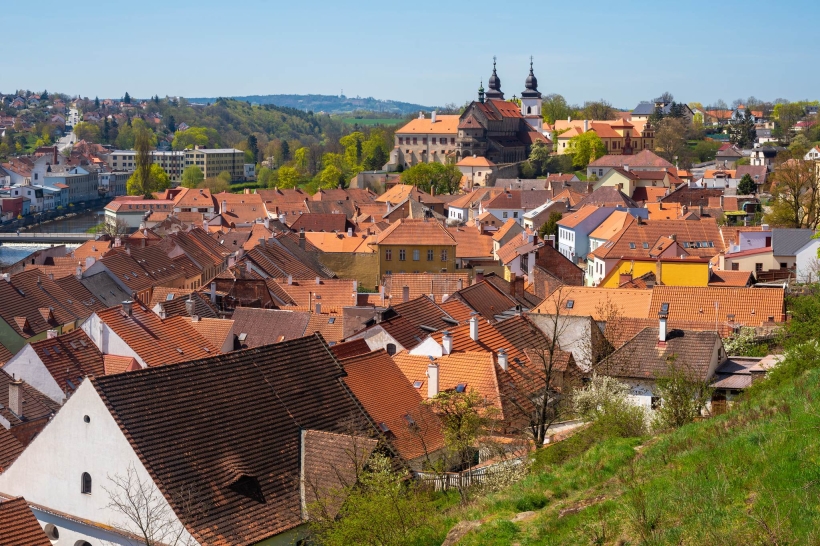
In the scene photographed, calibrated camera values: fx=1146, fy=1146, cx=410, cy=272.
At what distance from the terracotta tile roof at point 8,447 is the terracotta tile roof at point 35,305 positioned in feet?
53.8

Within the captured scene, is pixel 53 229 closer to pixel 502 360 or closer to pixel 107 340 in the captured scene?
pixel 107 340

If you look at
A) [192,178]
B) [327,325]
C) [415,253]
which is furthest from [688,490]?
[192,178]

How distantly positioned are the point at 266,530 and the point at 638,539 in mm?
7125

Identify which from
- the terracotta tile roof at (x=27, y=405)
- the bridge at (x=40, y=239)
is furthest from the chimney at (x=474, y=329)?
the bridge at (x=40, y=239)

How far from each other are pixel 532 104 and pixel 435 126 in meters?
14.7

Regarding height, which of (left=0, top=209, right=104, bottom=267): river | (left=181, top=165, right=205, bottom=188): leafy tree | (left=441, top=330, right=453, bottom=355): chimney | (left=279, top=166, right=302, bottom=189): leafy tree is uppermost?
(left=441, top=330, right=453, bottom=355): chimney

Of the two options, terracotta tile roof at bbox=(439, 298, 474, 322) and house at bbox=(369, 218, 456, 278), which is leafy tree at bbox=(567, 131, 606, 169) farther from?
terracotta tile roof at bbox=(439, 298, 474, 322)

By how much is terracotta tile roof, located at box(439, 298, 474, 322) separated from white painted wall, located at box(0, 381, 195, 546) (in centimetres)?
1536

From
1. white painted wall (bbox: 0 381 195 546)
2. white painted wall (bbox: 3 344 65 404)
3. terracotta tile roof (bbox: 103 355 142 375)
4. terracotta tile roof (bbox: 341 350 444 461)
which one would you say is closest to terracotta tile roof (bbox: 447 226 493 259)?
terracotta tile roof (bbox: 103 355 142 375)

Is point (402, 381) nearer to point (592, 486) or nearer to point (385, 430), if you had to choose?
point (385, 430)

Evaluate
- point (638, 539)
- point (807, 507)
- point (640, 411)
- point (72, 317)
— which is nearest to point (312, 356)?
point (640, 411)

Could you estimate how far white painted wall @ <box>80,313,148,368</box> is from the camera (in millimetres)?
29391

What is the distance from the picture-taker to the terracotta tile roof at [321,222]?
77.6 metres

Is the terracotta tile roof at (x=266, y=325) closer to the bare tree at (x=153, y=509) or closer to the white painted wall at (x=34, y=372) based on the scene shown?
the white painted wall at (x=34, y=372)
